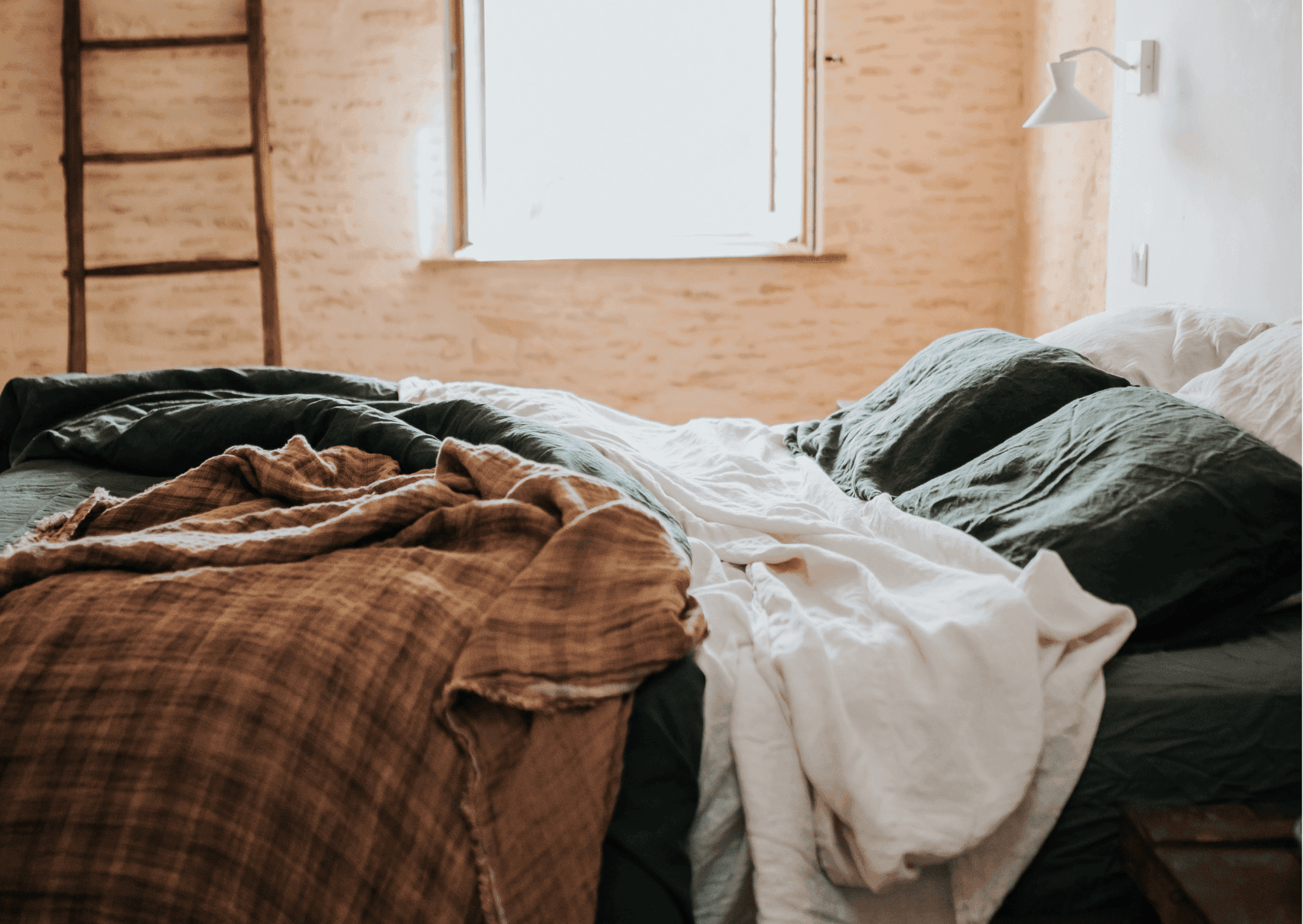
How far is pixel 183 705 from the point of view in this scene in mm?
964

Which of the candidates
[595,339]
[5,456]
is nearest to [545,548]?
[5,456]

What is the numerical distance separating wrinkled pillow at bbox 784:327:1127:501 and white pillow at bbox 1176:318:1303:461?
227mm

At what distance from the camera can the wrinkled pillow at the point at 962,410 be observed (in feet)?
5.49

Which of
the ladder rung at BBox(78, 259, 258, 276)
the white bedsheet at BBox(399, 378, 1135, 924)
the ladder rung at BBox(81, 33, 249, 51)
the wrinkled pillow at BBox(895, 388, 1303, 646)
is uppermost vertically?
the ladder rung at BBox(81, 33, 249, 51)

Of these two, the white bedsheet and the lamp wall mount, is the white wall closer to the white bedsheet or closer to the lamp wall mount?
the lamp wall mount

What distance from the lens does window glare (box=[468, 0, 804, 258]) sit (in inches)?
172

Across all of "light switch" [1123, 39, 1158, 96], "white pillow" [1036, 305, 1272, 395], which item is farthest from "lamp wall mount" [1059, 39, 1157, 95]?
"white pillow" [1036, 305, 1272, 395]

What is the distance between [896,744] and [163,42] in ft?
14.2

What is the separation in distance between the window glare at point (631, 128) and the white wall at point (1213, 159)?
6.11ft

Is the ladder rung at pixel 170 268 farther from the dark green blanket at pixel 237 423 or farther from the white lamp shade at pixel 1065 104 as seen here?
the white lamp shade at pixel 1065 104

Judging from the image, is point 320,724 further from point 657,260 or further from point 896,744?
point 657,260

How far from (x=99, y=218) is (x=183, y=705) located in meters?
3.97

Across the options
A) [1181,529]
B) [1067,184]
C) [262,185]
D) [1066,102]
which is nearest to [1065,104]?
[1066,102]

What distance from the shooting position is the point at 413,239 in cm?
420
